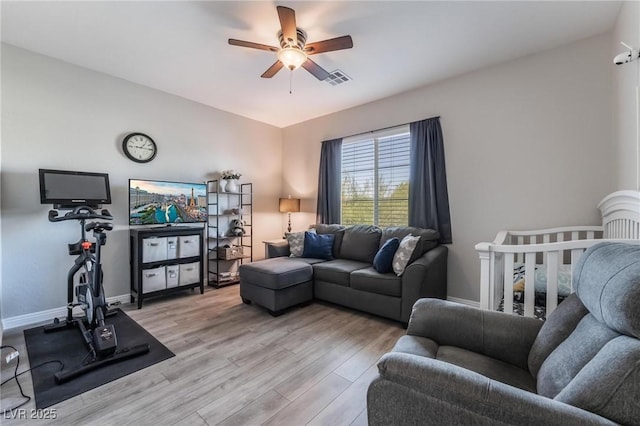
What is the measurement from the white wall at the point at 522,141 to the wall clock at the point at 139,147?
11.4ft

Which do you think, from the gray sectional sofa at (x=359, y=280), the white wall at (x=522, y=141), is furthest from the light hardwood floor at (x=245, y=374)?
the white wall at (x=522, y=141)

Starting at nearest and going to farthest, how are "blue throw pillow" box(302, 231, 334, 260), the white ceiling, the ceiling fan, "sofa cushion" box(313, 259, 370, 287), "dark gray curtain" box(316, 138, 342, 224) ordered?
the ceiling fan, the white ceiling, "sofa cushion" box(313, 259, 370, 287), "blue throw pillow" box(302, 231, 334, 260), "dark gray curtain" box(316, 138, 342, 224)

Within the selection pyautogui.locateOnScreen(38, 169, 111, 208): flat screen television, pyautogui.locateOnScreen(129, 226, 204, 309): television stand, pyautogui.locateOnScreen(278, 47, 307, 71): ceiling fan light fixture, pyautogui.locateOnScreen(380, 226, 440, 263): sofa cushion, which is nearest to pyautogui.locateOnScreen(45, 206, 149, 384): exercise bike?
pyautogui.locateOnScreen(38, 169, 111, 208): flat screen television

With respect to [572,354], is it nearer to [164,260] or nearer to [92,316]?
[92,316]

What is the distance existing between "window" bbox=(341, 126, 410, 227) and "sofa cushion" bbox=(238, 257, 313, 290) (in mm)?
1434

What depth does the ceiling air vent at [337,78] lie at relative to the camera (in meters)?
3.30

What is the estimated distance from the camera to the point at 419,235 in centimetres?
333

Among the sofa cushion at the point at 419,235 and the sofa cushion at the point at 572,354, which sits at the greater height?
the sofa cushion at the point at 419,235

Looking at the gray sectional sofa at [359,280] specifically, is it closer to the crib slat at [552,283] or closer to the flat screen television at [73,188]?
the crib slat at [552,283]

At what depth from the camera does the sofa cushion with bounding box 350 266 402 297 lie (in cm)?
285

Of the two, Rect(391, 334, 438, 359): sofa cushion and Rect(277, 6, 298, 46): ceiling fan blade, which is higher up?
Rect(277, 6, 298, 46): ceiling fan blade

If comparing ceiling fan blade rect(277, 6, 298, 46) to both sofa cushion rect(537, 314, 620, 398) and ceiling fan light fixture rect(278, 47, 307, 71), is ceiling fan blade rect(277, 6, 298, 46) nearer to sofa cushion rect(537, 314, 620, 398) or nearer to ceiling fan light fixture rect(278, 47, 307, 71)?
ceiling fan light fixture rect(278, 47, 307, 71)

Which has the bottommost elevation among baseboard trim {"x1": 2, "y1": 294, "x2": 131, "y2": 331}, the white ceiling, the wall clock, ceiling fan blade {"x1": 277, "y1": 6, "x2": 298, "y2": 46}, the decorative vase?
baseboard trim {"x1": 2, "y1": 294, "x2": 131, "y2": 331}

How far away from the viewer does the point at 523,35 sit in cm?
260
